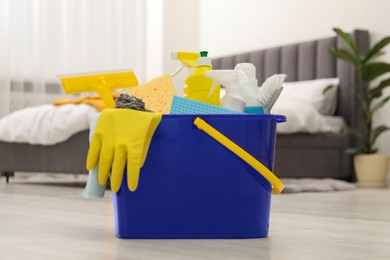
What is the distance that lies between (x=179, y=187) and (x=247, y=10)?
15.4ft

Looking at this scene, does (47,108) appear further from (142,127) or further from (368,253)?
(368,253)

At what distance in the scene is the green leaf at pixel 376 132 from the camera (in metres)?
4.58

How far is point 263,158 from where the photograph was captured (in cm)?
147

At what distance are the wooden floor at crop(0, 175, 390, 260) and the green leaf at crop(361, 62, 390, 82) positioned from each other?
2234 millimetres

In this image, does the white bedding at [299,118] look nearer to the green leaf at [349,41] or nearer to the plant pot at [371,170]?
the plant pot at [371,170]

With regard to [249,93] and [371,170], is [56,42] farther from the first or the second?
[249,93]

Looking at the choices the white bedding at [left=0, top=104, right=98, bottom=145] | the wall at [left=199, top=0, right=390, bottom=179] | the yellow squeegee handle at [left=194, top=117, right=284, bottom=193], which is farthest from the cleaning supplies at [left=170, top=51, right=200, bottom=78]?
the wall at [left=199, top=0, right=390, bottom=179]

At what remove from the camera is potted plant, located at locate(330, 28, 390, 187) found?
179 inches

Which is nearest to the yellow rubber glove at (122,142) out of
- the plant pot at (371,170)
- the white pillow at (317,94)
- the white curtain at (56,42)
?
the white pillow at (317,94)

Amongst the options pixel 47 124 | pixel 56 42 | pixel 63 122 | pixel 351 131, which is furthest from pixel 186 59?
pixel 56 42

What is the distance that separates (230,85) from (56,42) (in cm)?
448

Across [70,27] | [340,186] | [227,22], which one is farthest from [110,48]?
[340,186]

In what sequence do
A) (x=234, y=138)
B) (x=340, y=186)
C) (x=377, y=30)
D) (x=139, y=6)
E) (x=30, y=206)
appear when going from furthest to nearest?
(x=139, y=6) → (x=377, y=30) → (x=340, y=186) → (x=30, y=206) → (x=234, y=138)

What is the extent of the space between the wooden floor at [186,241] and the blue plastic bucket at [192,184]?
4cm
